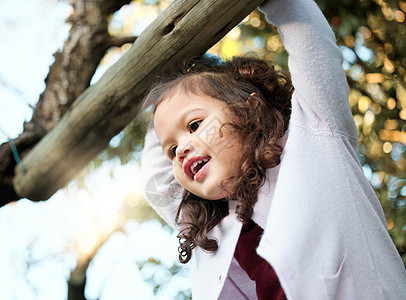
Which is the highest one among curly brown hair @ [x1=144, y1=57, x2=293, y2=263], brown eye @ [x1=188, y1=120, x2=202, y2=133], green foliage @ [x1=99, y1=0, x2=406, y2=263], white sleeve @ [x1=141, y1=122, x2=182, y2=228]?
brown eye @ [x1=188, y1=120, x2=202, y2=133]

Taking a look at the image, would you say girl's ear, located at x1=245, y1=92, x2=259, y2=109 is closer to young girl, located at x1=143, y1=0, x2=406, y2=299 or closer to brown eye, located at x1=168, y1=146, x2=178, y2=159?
young girl, located at x1=143, y1=0, x2=406, y2=299

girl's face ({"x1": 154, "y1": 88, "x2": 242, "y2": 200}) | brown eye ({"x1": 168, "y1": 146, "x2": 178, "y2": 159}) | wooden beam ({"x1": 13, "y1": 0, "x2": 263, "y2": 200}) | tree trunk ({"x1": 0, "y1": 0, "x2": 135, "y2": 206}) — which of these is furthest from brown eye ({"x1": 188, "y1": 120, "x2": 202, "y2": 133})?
tree trunk ({"x1": 0, "y1": 0, "x2": 135, "y2": 206})

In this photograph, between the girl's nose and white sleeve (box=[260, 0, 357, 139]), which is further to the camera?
the girl's nose

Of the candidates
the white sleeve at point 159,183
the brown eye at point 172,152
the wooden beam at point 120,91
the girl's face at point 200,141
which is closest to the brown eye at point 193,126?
the girl's face at point 200,141

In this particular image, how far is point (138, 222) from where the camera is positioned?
3.10 meters

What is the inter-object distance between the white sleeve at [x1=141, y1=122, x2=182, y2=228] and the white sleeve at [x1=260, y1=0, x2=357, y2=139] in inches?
24.6

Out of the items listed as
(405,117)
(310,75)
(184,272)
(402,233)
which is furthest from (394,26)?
(184,272)

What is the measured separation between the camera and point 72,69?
1985 millimetres

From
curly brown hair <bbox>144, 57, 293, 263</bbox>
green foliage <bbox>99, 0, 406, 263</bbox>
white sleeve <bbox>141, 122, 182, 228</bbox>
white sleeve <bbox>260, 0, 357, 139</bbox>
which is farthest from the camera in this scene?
green foliage <bbox>99, 0, 406, 263</bbox>

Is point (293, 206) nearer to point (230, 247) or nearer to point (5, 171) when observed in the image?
point (230, 247)

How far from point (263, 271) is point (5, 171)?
122 centimetres

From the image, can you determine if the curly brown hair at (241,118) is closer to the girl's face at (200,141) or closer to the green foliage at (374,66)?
the girl's face at (200,141)

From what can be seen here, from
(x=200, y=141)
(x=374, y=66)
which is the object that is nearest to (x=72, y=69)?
(x=200, y=141)

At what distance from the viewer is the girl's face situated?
1.27m
